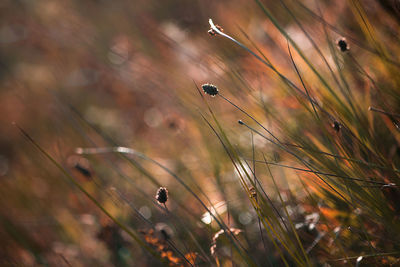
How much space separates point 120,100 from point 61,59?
53 cm

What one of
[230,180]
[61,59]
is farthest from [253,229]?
[61,59]

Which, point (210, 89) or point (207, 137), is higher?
point (207, 137)

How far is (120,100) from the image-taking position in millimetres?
1946

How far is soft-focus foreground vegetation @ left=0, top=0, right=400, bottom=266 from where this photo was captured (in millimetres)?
616

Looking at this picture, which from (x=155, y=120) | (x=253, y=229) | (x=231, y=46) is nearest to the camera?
(x=253, y=229)

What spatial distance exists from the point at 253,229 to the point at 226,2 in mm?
1215

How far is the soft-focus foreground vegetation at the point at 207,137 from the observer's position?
2.02 ft

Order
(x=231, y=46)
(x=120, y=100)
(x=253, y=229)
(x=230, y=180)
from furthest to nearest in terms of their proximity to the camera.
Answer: (x=120, y=100)
(x=231, y=46)
(x=230, y=180)
(x=253, y=229)

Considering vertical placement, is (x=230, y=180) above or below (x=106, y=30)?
below

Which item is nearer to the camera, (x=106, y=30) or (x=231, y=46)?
(x=231, y=46)

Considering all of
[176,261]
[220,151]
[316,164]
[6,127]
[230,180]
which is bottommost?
[176,261]

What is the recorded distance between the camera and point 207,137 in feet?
3.76

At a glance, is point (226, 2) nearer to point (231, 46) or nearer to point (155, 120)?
point (231, 46)

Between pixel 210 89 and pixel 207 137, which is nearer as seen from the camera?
pixel 210 89
